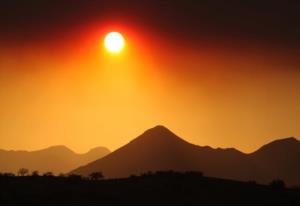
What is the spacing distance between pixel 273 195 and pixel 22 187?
24.3 meters

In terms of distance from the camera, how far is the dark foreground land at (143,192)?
152ft

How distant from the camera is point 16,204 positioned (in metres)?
43.6

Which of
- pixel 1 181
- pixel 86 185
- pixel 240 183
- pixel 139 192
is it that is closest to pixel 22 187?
pixel 1 181

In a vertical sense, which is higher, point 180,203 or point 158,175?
point 158,175

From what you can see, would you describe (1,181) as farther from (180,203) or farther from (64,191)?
(180,203)

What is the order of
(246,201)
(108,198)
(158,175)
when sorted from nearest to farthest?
1. (108,198)
2. (246,201)
3. (158,175)

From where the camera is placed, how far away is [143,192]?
167 feet

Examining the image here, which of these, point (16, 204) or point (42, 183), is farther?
point (42, 183)

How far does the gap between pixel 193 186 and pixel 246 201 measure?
5.70 metres

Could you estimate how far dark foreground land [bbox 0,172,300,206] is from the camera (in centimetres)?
4631


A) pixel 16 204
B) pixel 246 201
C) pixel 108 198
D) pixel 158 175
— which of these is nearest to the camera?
pixel 16 204

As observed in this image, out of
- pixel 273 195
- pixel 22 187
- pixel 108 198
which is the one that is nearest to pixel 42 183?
pixel 22 187

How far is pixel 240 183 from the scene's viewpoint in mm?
58719

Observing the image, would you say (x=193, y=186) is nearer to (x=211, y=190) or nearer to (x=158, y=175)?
(x=211, y=190)
